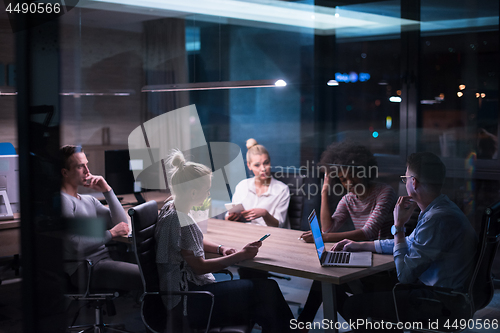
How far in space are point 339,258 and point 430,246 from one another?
44 centimetres

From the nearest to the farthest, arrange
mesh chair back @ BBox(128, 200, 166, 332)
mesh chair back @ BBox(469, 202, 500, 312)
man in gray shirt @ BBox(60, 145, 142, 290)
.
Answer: mesh chair back @ BBox(469, 202, 500, 312) < mesh chair back @ BBox(128, 200, 166, 332) < man in gray shirt @ BBox(60, 145, 142, 290)

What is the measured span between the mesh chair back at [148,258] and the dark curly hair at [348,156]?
3.24 ft

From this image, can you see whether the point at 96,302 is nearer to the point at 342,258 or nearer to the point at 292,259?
the point at 292,259

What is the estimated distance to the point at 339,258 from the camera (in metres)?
2.21

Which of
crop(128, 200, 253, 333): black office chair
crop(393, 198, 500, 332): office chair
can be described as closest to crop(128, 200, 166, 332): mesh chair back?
crop(128, 200, 253, 333): black office chair

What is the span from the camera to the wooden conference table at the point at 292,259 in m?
2.10

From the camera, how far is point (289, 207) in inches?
121

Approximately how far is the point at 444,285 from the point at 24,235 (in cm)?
218

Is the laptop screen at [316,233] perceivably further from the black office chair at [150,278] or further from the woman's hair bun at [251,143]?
the woman's hair bun at [251,143]

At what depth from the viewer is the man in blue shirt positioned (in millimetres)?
1953

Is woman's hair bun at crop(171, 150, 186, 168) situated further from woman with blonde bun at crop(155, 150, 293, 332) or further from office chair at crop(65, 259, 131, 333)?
office chair at crop(65, 259, 131, 333)

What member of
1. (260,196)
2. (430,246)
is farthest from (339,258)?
(260,196)

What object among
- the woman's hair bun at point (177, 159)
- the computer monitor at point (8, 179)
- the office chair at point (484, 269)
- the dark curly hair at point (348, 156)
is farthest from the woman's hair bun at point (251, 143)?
the office chair at point (484, 269)

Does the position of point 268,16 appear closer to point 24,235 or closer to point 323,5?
point 323,5
